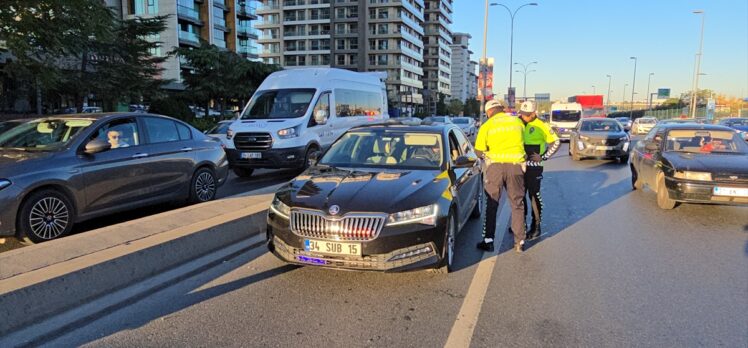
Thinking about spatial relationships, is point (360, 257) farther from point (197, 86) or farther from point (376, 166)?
point (197, 86)

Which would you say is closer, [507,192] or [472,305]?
[472,305]

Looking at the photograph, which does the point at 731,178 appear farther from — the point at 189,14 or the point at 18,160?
the point at 189,14

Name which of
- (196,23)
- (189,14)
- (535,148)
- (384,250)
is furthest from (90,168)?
(196,23)

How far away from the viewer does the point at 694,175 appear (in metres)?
7.56

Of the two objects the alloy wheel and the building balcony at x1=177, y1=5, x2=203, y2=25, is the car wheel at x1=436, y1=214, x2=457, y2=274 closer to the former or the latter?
the alloy wheel

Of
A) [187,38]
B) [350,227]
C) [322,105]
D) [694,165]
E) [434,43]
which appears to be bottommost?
[350,227]

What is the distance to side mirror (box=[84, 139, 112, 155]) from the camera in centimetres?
581

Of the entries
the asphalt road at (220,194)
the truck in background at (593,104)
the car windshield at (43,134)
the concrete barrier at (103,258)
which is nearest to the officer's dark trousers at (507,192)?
the concrete barrier at (103,258)

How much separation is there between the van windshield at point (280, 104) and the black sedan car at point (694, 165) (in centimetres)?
736

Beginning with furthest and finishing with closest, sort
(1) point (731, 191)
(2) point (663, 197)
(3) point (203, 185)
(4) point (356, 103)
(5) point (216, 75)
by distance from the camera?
(5) point (216, 75), (4) point (356, 103), (2) point (663, 197), (3) point (203, 185), (1) point (731, 191)

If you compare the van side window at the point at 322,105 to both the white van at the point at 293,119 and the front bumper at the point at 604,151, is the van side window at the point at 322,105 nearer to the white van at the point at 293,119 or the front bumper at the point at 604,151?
the white van at the point at 293,119

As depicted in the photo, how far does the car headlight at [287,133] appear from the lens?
36.0 feet

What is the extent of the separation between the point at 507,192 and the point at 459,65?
467 ft

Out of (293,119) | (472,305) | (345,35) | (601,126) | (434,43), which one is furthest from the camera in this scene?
(434,43)
